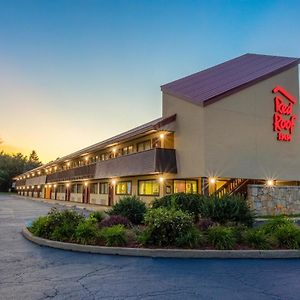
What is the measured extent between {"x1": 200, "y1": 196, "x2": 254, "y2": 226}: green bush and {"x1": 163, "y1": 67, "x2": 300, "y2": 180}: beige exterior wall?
934 centimetres

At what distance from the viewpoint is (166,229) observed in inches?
390

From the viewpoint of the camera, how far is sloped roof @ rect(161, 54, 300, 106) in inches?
966

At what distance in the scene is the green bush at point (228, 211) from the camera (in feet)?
42.2

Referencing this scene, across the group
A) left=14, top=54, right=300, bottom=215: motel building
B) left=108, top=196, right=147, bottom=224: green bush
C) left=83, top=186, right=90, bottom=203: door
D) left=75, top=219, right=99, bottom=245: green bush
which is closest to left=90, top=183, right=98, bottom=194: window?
left=83, top=186, right=90, bottom=203: door

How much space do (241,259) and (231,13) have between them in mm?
16781

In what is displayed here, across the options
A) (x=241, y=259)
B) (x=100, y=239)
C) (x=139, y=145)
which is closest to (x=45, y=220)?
(x=100, y=239)

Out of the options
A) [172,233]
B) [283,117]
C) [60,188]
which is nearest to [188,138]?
[283,117]

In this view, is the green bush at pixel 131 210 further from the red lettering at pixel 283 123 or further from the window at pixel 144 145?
the red lettering at pixel 283 123

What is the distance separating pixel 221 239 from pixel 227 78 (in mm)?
20154

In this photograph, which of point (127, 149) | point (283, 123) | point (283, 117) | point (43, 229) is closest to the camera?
point (43, 229)

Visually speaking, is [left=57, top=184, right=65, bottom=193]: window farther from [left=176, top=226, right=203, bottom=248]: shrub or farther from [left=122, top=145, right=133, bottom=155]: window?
[left=176, top=226, right=203, bottom=248]: shrub

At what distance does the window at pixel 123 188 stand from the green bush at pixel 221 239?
2225 cm

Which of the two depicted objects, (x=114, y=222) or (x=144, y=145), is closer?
(x=114, y=222)

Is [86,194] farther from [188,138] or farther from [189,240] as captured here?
[189,240]
